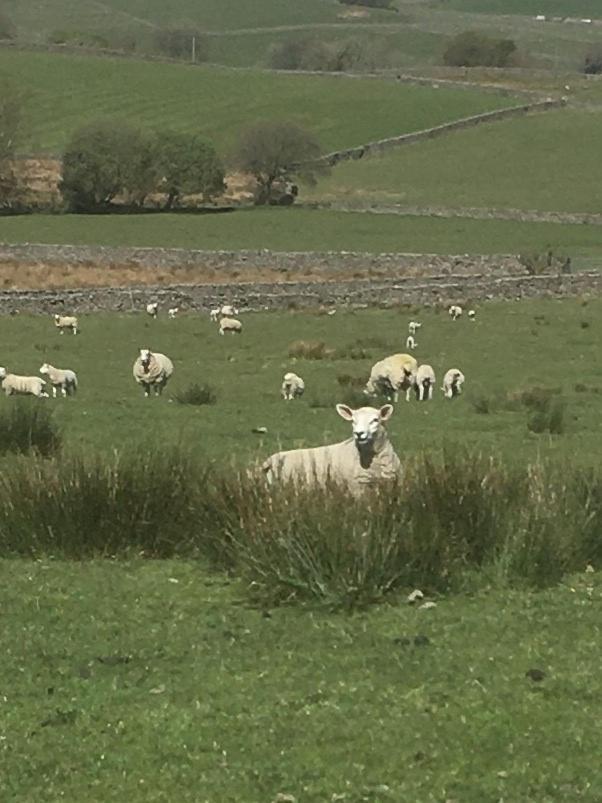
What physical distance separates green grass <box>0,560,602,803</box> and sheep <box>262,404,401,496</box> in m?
1.54

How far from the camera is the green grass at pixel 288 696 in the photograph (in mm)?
6953

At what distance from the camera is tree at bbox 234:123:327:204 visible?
271 feet

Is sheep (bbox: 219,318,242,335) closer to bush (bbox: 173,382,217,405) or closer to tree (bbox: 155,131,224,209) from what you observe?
bush (bbox: 173,382,217,405)

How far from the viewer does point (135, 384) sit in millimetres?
25312

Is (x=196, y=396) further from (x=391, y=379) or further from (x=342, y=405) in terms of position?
(x=342, y=405)

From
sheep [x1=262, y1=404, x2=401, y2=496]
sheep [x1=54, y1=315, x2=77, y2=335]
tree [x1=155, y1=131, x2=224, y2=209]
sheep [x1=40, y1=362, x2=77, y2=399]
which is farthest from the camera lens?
tree [x1=155, y1=131, x2=224, y2=209]

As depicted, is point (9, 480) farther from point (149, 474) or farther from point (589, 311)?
point (589, 311)

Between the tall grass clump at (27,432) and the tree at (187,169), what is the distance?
6174 cm

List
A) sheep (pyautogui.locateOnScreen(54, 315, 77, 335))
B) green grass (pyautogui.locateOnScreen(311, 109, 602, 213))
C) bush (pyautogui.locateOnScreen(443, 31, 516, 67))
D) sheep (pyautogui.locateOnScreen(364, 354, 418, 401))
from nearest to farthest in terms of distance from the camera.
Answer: sheep (pyautogui.locateOnScreen(364, 354, 418, 401)) → sheep (pyautogui.locateOnScreen(54, 315, 77, 335)) → green grass (pyautogui.locateOnScreen(311, 109, 602, 213)) → bush (pyautogui.locateOnScreen(443, 31, 516, 67))

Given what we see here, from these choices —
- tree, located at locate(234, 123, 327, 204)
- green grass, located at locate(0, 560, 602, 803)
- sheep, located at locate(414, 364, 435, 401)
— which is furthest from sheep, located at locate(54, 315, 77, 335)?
tree, located at locate(234, 123, 327, 204)

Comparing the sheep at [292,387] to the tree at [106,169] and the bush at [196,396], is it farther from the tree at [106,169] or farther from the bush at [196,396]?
the tree at [106,169]

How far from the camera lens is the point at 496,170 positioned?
8819 centimetres

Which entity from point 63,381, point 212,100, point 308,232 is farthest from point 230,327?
point 212,100

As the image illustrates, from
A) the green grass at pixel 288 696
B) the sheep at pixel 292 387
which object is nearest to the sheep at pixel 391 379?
the sheep at pixel 292 387
